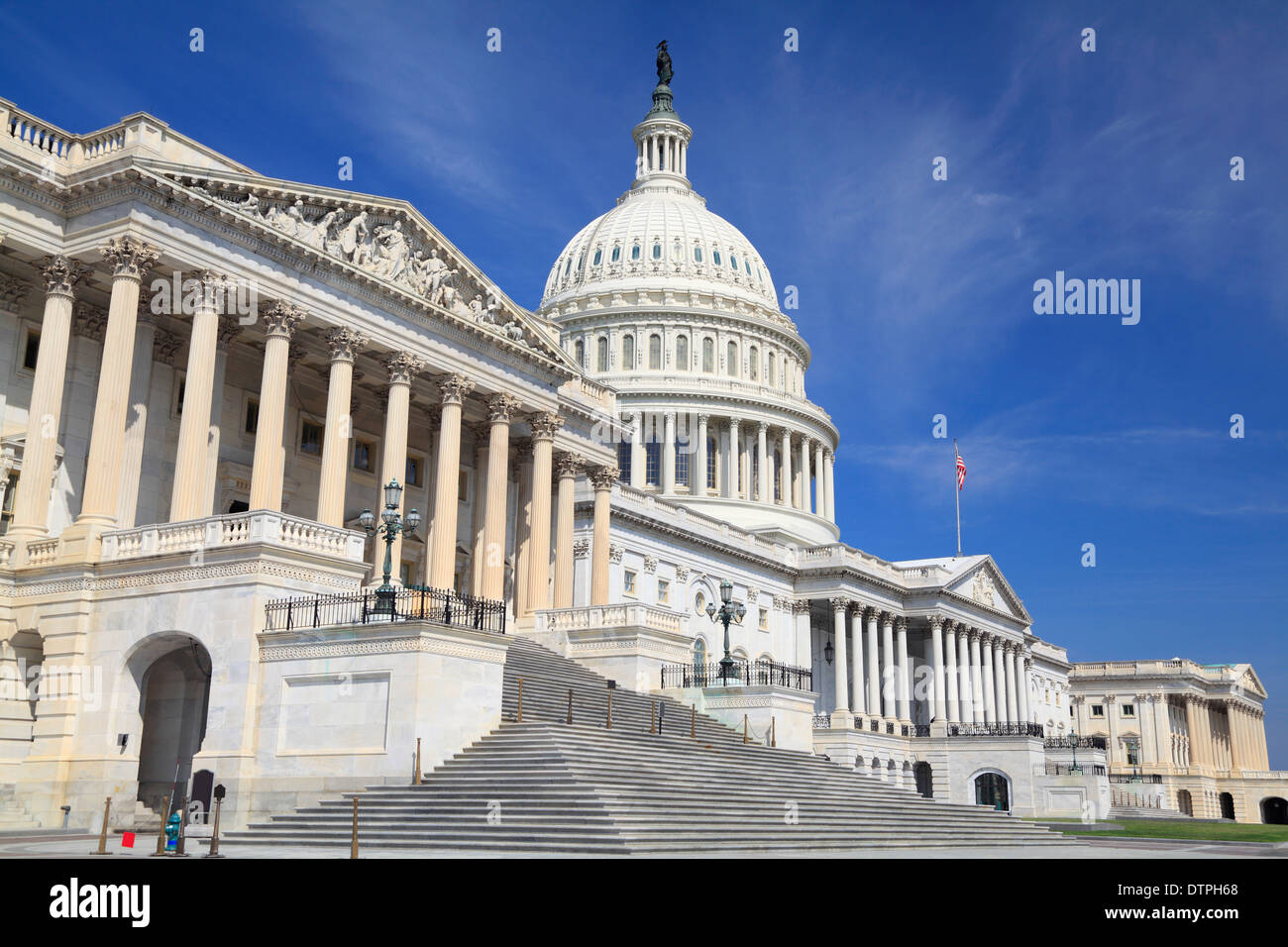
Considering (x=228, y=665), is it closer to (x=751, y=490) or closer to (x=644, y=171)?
(x=751, y=490)

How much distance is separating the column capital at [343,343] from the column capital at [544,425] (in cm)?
1031

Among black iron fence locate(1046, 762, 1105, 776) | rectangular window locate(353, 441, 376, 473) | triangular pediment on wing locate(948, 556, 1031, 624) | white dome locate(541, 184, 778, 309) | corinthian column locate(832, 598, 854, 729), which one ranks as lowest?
black iron fence locate(1046, 762, 1105, 776)

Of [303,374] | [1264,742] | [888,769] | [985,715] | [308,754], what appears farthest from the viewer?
[1264,742]

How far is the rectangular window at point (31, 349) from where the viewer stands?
1454 inches

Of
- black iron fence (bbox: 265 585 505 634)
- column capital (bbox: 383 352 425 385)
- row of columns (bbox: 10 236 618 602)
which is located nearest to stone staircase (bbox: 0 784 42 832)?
row of columns (bbox: 10 236 618 602)

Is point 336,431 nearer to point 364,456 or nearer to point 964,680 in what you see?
point 364,456

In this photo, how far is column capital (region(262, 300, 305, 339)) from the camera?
38656 mm

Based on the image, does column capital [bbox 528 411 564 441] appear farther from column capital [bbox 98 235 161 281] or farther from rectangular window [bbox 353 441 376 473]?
column capital [bbox 98 235 161 281]

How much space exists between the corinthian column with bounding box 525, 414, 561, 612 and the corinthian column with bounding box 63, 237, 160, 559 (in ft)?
59.8

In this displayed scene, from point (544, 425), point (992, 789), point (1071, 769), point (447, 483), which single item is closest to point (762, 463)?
point (992, 789)

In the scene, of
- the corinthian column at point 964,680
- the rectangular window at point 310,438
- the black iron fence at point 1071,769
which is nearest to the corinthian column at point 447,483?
the rectangular window at point 310,438

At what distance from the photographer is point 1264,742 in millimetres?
184125
